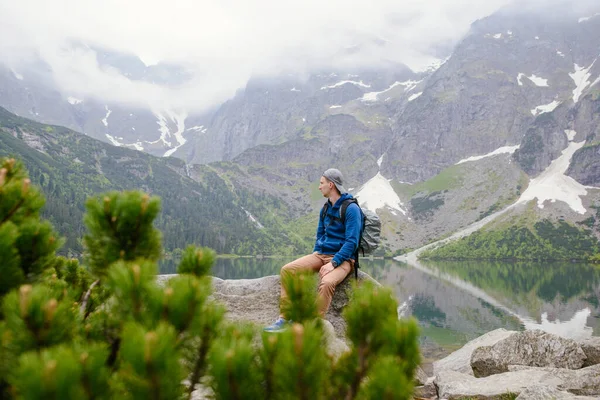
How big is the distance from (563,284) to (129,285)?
128 m

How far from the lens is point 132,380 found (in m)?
2.06

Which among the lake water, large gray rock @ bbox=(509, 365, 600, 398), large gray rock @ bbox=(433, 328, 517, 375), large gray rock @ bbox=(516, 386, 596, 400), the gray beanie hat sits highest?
the gray beanie hat

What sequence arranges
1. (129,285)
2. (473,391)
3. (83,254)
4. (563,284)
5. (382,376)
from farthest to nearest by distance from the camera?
(563,284) → (473,391) → (83,254) → (129,285) → (382,376)

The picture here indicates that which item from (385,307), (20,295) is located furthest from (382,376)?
(20,295)

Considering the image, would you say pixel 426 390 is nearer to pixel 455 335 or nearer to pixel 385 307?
pixel 385 307

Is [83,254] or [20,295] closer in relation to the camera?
[20,295]

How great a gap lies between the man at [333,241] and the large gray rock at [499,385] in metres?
3.45

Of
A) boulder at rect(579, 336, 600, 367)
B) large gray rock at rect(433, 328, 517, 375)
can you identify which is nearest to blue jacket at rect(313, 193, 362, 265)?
boulder at rect(579, 336, 600, 367)

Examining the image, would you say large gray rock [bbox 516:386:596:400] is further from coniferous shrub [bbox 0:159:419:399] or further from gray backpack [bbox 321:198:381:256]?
coniferous shrub [bbox 0:159:419:399]

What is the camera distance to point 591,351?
→ 40.3 feet

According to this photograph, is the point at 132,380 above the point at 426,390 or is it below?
above

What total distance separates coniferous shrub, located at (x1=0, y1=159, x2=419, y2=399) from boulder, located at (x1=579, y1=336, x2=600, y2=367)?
40.5 feet

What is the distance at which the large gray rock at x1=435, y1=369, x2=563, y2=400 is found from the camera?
8617 millimetres

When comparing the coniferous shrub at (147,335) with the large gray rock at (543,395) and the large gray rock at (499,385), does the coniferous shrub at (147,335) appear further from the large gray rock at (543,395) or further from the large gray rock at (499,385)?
the large gray rock at (499,385)
